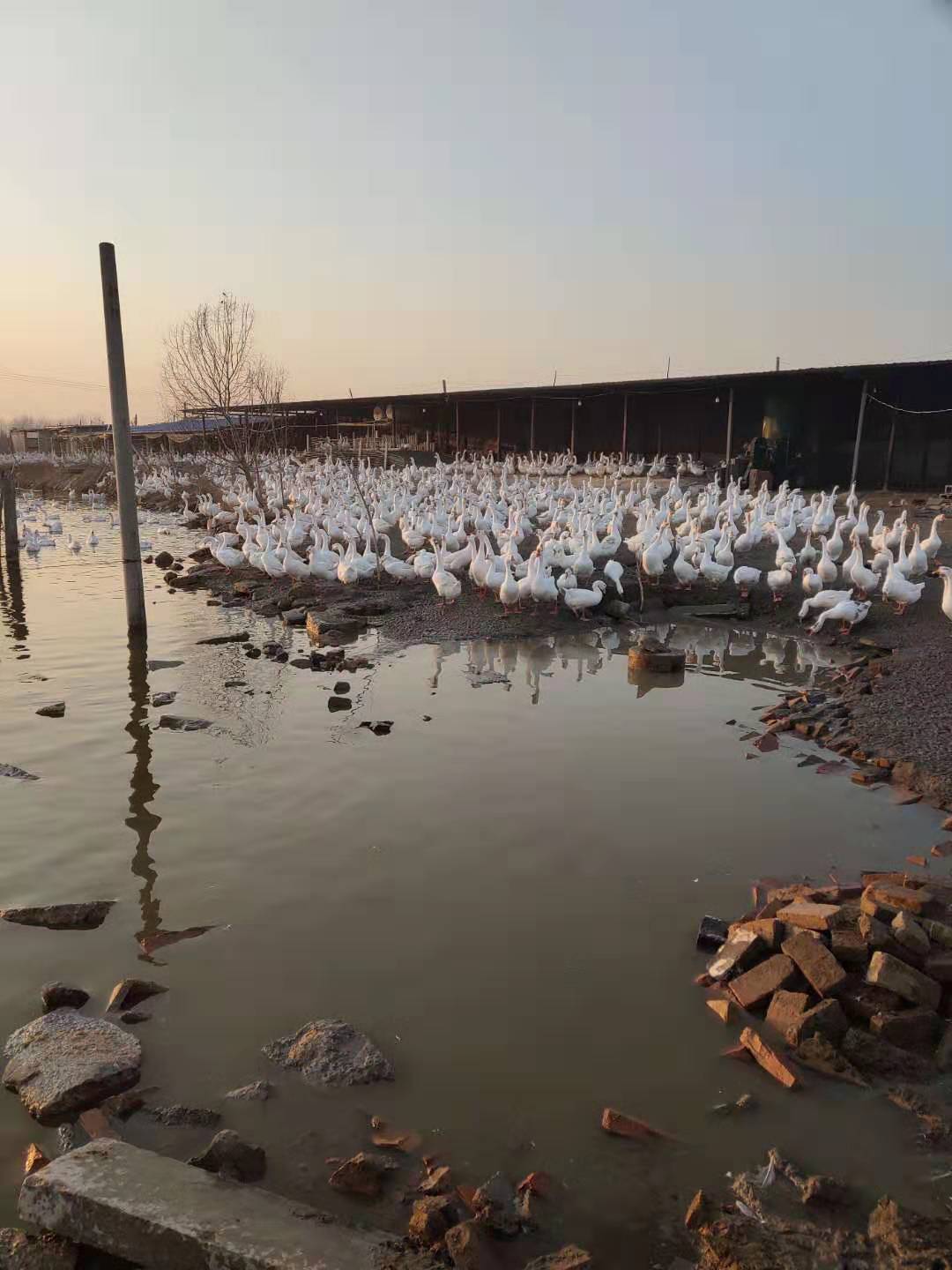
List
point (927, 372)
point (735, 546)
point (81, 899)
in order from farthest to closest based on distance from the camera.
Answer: point (927, 372) < point (735, 546) < point (81, 899)

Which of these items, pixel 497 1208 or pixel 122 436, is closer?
pixel 497 1208

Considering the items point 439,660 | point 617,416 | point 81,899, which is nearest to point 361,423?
point 617,416

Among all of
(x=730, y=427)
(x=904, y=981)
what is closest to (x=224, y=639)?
(x=904, y=981)

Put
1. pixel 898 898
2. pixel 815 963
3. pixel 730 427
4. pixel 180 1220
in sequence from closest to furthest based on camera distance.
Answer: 1. pixel 180 1220
2. pixel 815 963
3. pixel 898 898
4. pixel 730 427

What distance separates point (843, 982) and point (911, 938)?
42 centimetres

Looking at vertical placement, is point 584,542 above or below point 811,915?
above

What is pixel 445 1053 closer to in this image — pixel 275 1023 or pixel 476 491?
pixel 275 1023

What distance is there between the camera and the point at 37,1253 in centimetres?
252

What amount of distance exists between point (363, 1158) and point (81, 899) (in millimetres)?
2585

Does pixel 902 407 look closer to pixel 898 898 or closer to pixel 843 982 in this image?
pixel 898 898

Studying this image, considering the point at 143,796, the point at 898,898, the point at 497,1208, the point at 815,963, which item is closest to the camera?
the point at 497,1208

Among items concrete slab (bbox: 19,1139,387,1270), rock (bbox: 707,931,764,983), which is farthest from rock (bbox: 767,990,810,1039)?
concrete slab (bbox: 19,1139,387,1270)

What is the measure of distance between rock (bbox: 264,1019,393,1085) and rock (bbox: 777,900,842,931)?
2.03 metres

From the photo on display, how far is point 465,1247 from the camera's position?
2.51m
